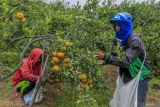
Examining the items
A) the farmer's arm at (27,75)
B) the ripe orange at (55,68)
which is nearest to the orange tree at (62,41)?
the ripe orange at (55,68)

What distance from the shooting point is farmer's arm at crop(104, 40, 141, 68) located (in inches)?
226

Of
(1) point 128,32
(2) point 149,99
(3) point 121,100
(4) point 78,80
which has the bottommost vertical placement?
(2) point 149,99

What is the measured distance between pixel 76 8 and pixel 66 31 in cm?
496

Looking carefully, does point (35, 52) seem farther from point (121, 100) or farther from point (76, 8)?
point (76, 8)

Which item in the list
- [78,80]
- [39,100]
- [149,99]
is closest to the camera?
[78,80]

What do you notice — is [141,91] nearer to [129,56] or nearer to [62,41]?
[129,56]

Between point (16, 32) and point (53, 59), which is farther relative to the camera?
point (16, 32)

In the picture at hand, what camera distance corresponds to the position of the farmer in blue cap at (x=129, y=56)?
577 centimetres

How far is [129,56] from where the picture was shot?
18.9 feet

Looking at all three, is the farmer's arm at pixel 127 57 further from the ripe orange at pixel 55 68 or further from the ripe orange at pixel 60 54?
the ripe orange at pixel 60 54

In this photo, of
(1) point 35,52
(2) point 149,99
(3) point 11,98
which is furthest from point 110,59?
(2) point 149,99

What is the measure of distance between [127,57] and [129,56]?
0.09 feet

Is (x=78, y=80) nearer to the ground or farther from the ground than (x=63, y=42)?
nearer to the ground

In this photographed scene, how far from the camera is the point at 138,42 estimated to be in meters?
5.90
